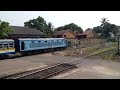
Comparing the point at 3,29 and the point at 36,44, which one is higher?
the point at 3,29

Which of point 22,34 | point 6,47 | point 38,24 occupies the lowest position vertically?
point 6,47

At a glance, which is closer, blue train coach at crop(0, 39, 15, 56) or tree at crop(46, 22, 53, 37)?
blue train coach at crop(0, 39, 15, 56)

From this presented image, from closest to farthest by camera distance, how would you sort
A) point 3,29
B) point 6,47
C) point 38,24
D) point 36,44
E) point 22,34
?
point 6,47 → point 36,44 → point 3,29 → point 22,34 → point 38,24

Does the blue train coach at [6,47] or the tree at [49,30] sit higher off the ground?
the tree at [49,30]

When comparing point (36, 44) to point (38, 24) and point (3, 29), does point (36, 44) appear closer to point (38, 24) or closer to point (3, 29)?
point (3, 29)

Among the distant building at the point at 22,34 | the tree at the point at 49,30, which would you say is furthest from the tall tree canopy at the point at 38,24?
the distant building at the point at 22,34

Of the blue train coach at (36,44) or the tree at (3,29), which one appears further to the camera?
the tree at (3,29)

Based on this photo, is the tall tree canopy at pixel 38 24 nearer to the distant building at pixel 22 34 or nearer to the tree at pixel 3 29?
the distant building at pixel 22 34

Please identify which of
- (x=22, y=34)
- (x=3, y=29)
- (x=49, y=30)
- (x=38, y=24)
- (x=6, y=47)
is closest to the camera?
(x=6, y=47)

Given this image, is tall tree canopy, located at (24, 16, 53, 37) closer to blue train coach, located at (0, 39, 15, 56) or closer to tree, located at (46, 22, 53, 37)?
tree, located at (46, 22, 53, 37)

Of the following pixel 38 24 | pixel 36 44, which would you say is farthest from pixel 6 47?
pixel 38 24

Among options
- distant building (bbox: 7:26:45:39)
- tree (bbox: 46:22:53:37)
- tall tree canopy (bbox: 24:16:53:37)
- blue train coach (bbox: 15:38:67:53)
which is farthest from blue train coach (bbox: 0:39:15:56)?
tall tree canopy (bbox: 24:16:53:37)
